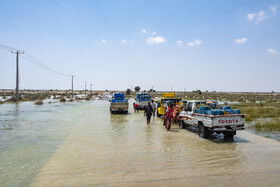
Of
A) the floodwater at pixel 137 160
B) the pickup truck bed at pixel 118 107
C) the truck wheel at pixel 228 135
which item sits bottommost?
the floodwater at pixel 137 160

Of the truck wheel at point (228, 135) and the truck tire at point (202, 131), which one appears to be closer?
the truck tire at point (202, 131)

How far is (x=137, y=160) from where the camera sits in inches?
314

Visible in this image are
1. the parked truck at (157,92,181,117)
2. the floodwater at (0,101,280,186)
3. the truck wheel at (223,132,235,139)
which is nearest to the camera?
the floodwater at (0,101,280,186)

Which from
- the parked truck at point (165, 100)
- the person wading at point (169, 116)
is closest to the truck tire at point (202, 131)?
the person wading at point (169, 116)

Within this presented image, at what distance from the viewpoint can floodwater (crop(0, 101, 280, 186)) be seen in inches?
242

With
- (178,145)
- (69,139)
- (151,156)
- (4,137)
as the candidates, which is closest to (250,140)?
(178,145)

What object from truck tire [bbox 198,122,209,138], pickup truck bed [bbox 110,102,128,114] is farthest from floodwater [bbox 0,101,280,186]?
pickup truck bed [bbox 110,102,128,114]

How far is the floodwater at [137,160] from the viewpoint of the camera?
6152 mm

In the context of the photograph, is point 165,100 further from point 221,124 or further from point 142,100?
point 221,124

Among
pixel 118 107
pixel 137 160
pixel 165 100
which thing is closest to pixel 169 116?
pixel 165 100

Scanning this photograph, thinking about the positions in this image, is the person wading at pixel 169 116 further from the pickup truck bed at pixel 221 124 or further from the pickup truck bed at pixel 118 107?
the pickup truck bed at pixel 118 107

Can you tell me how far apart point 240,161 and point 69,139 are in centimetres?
810

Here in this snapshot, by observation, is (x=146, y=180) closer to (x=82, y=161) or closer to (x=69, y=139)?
(x=82, y=161)

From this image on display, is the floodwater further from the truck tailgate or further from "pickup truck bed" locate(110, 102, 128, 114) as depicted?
"pickup truck bed" locate(110, 102, 128, 114)
